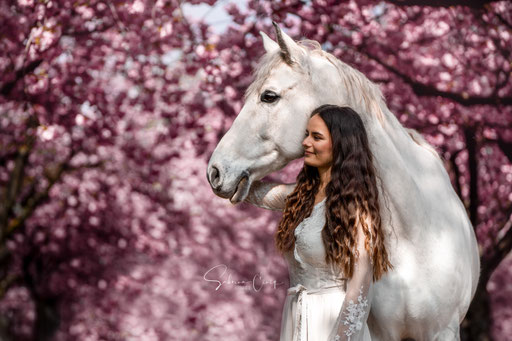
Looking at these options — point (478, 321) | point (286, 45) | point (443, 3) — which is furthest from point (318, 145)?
point (478, 321)

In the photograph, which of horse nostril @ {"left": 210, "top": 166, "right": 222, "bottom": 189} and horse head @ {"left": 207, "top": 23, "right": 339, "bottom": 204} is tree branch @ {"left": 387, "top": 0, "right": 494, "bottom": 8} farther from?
horse nostril @ {"left": 210, "top": 166, "right": 222, "bottom": 189}

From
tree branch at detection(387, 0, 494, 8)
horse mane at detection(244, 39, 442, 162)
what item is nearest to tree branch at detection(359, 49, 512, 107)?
tree branch at detection(387, 0, 494, 8)

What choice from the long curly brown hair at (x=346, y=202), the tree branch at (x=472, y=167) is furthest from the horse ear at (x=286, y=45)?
the tree branch at (x=472, y=167)

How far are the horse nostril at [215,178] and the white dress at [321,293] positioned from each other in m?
0.42

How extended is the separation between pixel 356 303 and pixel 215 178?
2.66 feet

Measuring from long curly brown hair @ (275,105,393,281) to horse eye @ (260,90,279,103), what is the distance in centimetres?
23

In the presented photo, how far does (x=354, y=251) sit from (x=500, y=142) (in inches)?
164

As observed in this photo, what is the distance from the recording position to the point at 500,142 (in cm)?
609

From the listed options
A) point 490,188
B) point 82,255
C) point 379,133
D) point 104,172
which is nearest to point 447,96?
point 490,188

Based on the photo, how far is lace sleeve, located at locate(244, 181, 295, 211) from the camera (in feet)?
9.74

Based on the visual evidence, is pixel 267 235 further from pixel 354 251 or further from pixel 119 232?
pixel 354 251

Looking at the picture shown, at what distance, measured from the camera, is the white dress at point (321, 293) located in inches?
93.9

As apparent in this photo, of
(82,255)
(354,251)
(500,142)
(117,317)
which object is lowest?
(117,317)

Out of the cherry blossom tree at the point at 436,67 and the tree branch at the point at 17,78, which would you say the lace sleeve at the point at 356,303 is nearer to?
the cherry blossom tree at the point at 436,67
